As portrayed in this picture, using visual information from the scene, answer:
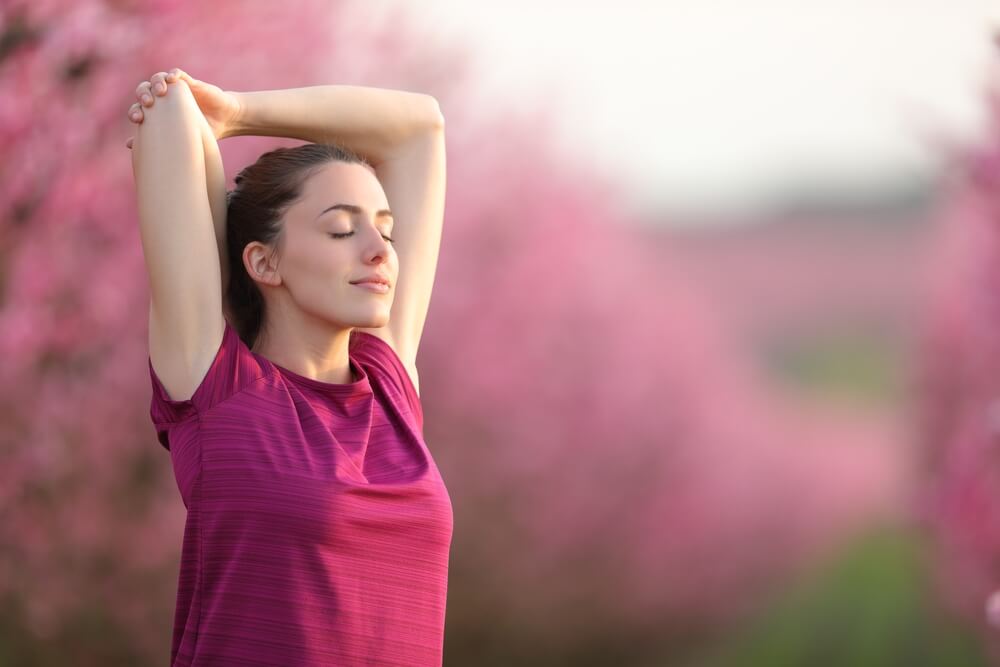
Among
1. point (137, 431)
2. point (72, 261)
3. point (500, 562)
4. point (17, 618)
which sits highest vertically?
point (72, 261)

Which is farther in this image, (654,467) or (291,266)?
(654,467)

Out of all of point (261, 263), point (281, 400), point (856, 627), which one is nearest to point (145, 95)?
point (261, 263)

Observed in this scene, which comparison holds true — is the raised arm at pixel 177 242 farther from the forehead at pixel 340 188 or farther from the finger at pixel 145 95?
the forehead at pixel 340 188

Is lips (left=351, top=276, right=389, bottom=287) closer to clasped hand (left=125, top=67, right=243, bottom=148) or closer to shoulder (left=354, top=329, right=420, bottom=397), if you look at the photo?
shoulder (left=354, top=329, right=420, bottom=397)

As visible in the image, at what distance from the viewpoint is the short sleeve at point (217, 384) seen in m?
2.85

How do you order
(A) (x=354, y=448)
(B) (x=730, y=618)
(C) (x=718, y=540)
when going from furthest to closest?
(B) (x=730, y=618) < (C) (x=718, y=540) < (A) (x=354, y=448)

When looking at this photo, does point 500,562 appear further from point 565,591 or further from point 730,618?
point 730,618

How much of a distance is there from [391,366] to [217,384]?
52cm

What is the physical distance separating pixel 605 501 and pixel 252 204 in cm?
1249

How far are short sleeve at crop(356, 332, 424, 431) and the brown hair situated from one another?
27cm

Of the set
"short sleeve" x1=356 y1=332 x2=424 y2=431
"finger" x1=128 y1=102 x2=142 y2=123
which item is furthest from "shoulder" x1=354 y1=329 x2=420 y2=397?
"finger" x1=128 y1=102 x2=142 y2=123

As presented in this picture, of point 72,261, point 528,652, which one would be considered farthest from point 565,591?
point 72,261

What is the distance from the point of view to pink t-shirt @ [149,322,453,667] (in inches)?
108

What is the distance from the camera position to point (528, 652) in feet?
49.4
